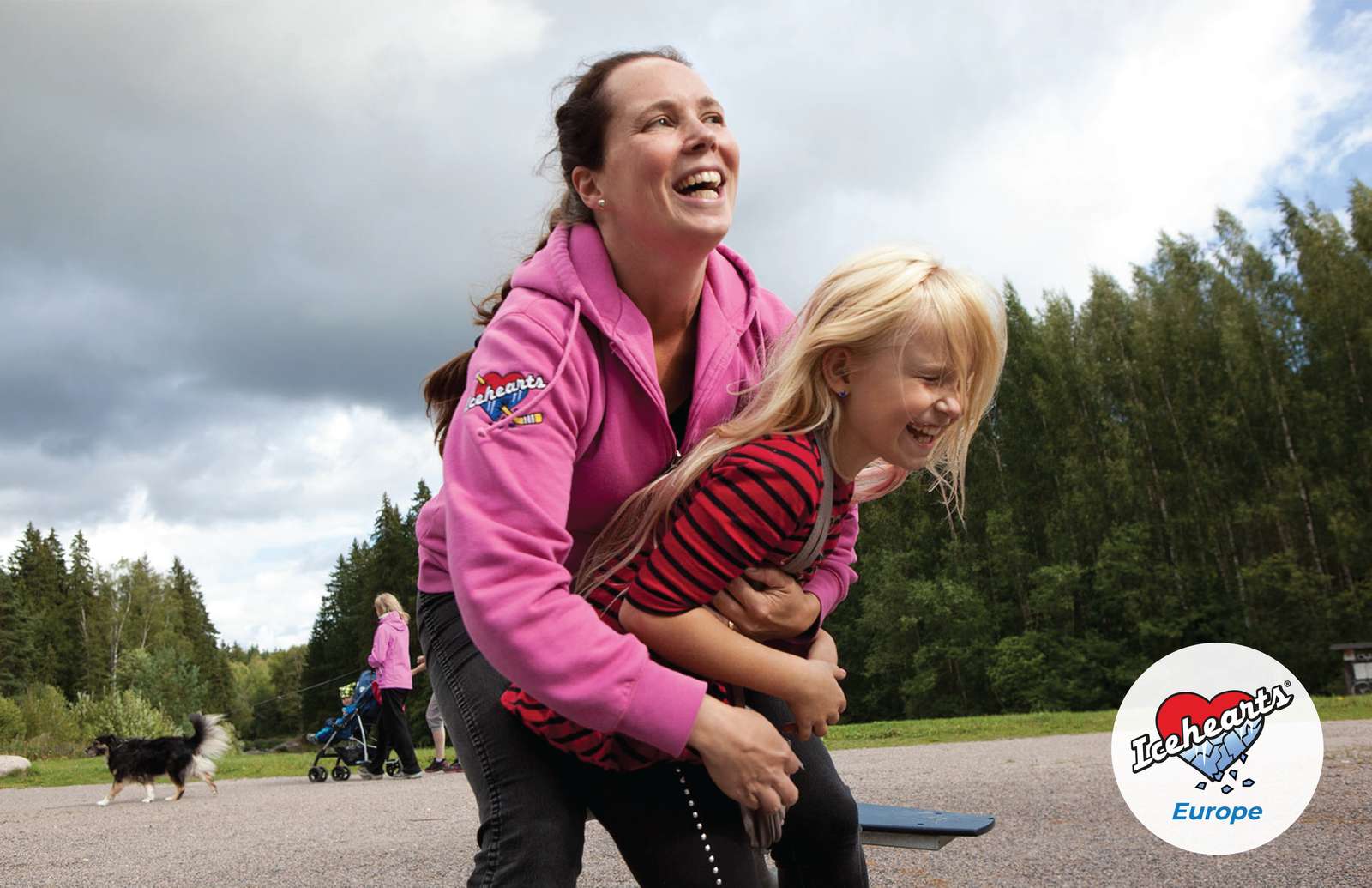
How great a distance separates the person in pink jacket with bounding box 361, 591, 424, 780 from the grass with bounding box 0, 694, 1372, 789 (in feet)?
6.73

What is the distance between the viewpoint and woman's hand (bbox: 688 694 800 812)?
67.2 inches

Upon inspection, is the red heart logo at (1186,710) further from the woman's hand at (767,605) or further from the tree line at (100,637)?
the tree line at (100,637)

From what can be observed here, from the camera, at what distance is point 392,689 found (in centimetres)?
1130

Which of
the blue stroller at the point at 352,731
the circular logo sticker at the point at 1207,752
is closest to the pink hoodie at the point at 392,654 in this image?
the blue stroller at the point at 352,731

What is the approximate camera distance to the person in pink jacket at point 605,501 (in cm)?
168

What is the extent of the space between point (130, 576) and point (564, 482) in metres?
71.0

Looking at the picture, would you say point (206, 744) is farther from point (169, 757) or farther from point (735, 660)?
point (735, 660)

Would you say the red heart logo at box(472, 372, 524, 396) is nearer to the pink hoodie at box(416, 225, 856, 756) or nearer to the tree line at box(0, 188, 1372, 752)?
the pink hoodie at box(416, 225, 856, 756)

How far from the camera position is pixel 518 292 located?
2066mm

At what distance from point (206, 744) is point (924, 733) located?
8.12 meters

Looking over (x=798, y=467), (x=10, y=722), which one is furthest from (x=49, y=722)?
(x=798, y=467)

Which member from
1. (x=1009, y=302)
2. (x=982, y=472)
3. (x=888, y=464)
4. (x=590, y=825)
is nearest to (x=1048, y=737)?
(x=590, y=825)

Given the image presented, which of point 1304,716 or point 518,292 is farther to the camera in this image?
point 1304,716

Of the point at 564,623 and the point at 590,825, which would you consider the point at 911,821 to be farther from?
the point at 590,825
